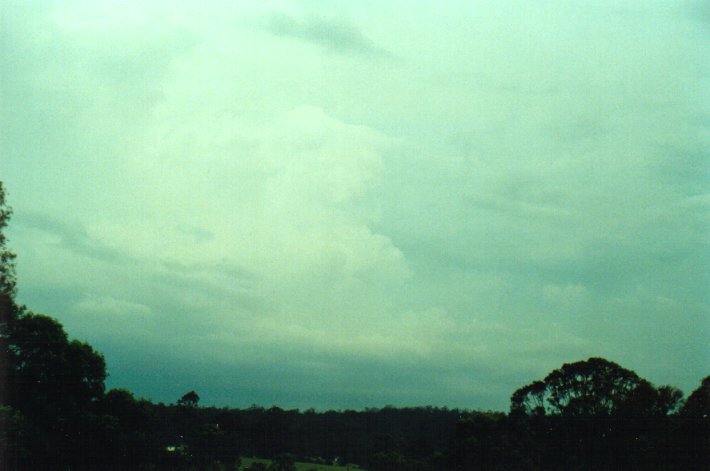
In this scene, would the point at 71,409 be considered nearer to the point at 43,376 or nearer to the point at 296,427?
the point at 43,376

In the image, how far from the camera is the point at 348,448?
7938 centimetres

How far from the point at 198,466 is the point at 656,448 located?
97.2 ft

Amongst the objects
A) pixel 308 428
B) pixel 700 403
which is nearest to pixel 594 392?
pixel 700 403

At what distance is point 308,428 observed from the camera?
8725 centimetres

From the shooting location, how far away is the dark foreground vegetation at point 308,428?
34844 millimetres

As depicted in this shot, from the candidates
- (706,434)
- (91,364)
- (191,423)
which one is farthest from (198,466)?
(706,434)

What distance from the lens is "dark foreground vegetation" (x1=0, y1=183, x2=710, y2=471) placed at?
1372 inches

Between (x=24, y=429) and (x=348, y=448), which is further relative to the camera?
(x=348, y=448)

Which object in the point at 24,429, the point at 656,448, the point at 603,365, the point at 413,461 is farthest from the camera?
the point at 413,461

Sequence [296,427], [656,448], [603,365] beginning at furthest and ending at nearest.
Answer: [296,427], [603,365], [656,448]

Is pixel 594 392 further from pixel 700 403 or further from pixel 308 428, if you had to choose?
pixel 308 428

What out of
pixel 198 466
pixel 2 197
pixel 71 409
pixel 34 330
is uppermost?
pixel 2 197

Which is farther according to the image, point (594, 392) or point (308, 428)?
point (308, 428)

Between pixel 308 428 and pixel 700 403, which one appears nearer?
pixel 700 403
